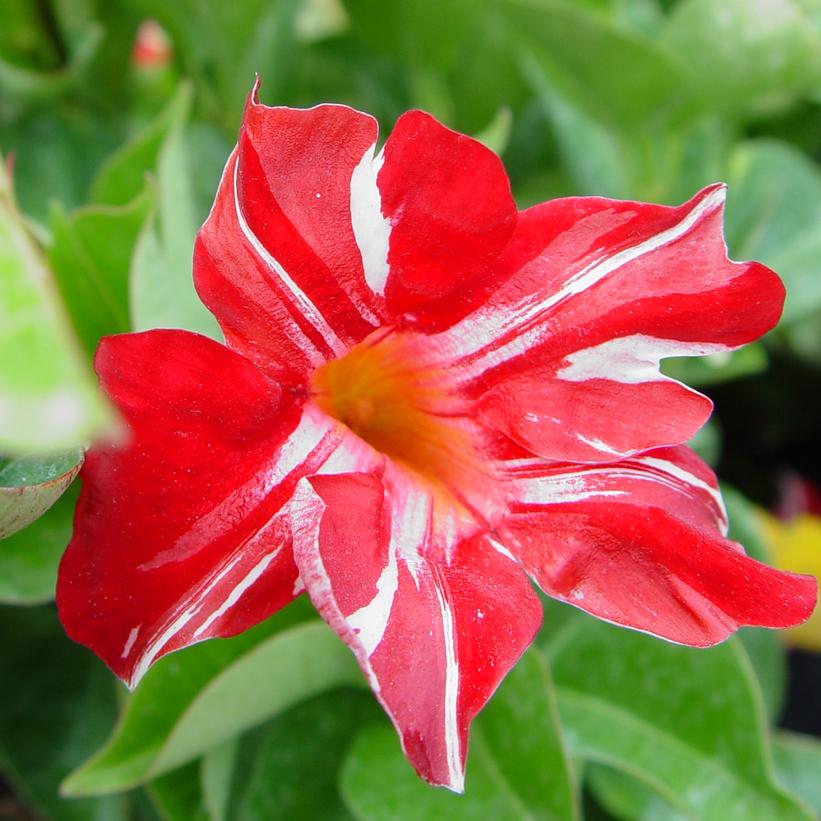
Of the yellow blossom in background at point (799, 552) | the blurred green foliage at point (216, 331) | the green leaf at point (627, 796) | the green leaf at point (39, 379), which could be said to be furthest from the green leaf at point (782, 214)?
the green leaf at point (39, 379)

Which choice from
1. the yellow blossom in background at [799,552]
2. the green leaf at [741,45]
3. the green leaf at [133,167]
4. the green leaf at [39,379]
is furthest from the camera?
the yellow blossom in background at [799,552]

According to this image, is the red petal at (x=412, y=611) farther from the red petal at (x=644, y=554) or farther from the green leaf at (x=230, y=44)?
the green leaf at (x=230, y=44)

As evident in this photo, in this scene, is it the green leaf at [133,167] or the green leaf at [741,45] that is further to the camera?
the green leaf at [741,45]

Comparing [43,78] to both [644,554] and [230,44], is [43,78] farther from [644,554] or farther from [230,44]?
[644,554]

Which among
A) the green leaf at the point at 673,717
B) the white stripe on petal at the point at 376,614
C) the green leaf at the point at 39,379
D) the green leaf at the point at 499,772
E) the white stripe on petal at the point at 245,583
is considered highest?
the green leaf at the point at 39,379

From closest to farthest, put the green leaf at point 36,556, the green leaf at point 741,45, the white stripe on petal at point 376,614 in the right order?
the white stripe on petal at point 376,614 → the green leaf at point 36,556 → the green leaf at point 741,45

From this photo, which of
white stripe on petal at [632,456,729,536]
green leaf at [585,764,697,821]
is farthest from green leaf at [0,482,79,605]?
green leaf at [585,764,697,821]

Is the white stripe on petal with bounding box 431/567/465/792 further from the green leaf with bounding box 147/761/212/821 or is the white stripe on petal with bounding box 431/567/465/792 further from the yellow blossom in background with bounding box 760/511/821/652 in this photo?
the yellow blossom in background with bounding box 760/511/821/652
